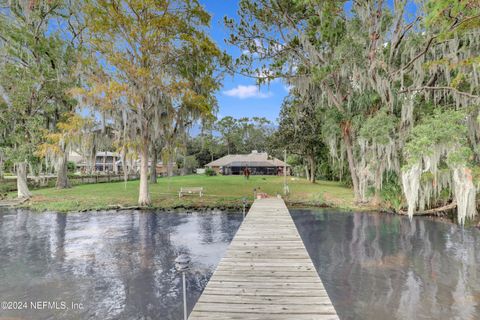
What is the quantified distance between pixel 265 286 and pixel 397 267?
5.07 meters

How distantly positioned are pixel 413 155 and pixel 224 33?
1339cm

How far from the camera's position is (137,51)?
599 inches

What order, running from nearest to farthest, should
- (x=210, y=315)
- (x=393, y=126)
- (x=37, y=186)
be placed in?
(x=210, y=315) → (x=393, y=126) → (x=37, y=186)

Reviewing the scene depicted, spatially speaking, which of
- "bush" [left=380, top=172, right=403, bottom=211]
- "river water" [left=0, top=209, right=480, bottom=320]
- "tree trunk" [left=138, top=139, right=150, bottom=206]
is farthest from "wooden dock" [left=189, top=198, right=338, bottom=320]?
"tree trunk" [left=138, top=139, right=150, bottom=206]

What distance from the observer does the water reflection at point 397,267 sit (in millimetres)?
5410

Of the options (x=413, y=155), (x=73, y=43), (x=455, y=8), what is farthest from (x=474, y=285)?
(x=73, y=43)

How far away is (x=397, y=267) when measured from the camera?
24.3ft

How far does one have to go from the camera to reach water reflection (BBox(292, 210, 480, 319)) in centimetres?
541

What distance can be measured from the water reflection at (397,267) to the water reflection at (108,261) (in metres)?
3.31

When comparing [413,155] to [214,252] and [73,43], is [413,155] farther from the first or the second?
[73,43]

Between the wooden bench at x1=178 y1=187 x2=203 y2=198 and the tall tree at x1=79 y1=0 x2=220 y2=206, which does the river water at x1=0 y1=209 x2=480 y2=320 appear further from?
the tall tree at x1=79 y1=0 x2=220 y2=206

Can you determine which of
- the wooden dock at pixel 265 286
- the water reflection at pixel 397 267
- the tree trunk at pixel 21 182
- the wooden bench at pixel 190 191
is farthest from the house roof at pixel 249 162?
the wooden dock at pixel 265 286

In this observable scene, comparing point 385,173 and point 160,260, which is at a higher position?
point 385,173

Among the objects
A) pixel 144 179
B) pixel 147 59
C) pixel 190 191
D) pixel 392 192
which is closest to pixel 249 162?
pixel 190 191
